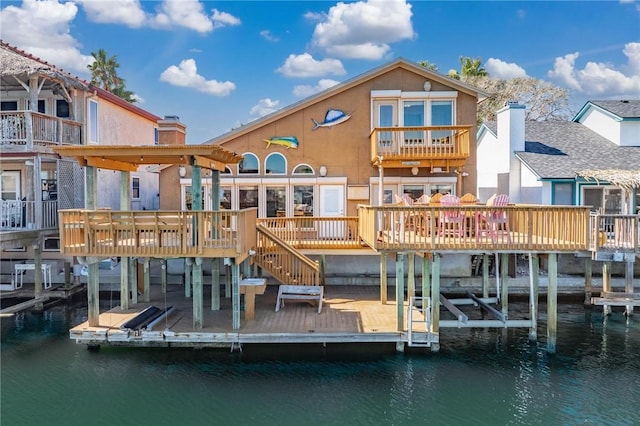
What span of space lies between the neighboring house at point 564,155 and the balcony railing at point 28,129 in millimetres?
18757

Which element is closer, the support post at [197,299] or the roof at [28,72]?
the support post at [197,299]

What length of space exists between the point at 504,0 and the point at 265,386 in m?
22.4

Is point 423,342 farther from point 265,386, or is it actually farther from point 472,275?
point 472,275

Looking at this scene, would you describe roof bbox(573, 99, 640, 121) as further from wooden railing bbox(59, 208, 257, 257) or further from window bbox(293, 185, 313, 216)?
wooden railing bbox(59, 208, 257, 257)

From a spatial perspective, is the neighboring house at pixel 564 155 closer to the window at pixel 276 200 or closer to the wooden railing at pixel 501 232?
the wooden railing at pixel 501 232

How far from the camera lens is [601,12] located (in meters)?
22.2

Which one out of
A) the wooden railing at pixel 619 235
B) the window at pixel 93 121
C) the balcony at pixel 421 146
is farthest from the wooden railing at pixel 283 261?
the window at pixel 93 121

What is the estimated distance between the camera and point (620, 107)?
68.4ft

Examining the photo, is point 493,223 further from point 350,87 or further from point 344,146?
point 350,87

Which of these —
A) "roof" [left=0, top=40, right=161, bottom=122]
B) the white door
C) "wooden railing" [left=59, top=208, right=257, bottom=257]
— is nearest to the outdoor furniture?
"roof" [left=0, top=40, right=161, bottom=122]

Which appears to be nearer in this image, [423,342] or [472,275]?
[423,342]

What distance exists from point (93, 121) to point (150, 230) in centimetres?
989

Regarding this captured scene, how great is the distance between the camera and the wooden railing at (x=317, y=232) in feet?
51.3

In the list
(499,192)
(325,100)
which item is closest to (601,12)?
(499,192)
